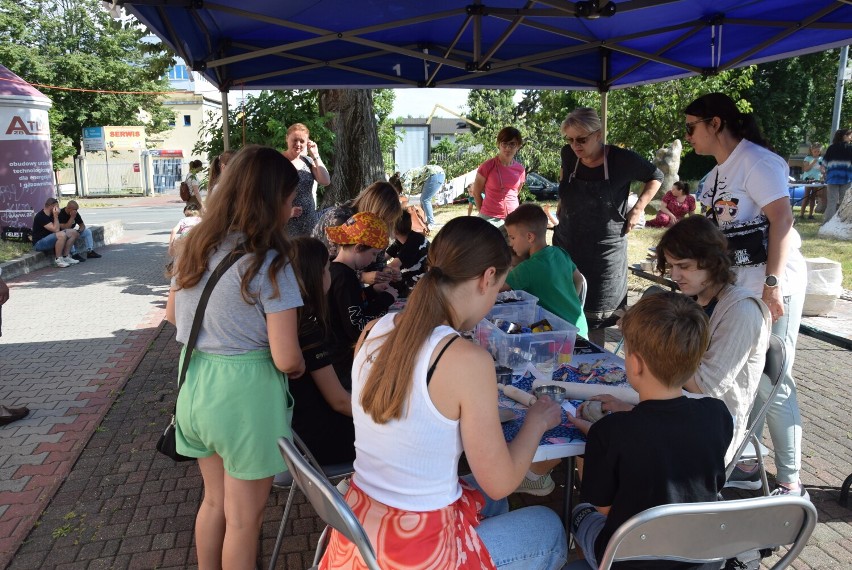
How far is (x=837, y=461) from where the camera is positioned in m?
3.63

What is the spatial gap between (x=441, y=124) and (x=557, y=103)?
2048 inches

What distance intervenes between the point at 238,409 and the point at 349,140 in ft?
21.0

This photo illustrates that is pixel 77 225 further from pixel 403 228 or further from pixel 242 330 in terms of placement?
pixel 242 330

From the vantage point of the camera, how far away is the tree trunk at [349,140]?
8039 mm

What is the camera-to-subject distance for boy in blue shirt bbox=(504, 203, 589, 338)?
3.32 m

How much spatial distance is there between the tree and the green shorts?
31556mm

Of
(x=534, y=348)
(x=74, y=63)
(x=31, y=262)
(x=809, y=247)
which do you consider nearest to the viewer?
(x=534, y=348)

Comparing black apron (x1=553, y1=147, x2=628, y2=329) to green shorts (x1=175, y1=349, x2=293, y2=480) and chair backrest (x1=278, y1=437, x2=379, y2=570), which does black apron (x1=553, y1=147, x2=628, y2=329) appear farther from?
chair backrest (x1=278, y1=437, x2=379, y2=570)

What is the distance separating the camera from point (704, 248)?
8.04 feet

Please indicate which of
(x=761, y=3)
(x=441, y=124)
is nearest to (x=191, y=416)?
(x=761, y=3)

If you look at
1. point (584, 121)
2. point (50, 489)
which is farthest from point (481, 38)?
point (50, 489)

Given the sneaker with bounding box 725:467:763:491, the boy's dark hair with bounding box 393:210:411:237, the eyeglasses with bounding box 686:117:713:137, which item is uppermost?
the eyeglasses with bounding box 686:117:713:137

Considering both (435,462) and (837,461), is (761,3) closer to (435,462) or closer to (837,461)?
(837,461)

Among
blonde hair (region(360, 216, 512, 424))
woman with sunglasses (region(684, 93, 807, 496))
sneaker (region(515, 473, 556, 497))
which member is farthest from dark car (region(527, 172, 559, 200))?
blonde hair (region(360, 216, 512, 424))
